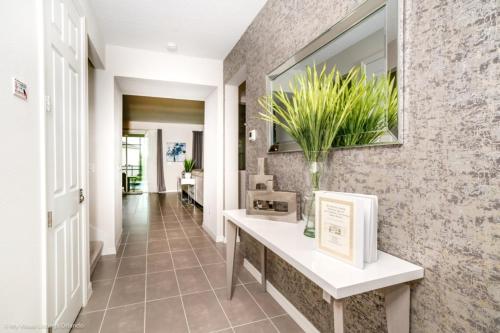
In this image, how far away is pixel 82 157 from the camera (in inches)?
74.2

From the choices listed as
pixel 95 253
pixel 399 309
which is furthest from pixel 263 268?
pixel 95 253

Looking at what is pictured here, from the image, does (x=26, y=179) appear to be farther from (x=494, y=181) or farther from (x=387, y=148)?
(x=494, y=181)

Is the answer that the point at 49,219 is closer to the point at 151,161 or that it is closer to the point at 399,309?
the point at 399,309

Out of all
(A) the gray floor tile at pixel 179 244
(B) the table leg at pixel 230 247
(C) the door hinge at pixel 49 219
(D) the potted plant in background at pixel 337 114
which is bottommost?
(A) the gray floor tile at pixel 179 244

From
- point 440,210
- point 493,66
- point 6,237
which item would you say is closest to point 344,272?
point 440,210

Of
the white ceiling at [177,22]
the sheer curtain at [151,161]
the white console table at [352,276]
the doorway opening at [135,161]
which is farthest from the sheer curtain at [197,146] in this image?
the white console table at [352,276]

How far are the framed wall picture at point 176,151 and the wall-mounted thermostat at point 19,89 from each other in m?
8.20

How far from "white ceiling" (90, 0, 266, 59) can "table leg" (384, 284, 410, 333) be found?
2.37 meters

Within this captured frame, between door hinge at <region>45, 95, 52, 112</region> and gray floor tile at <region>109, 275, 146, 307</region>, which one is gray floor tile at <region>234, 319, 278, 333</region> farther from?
door hinge at <region>45, 95, 52, 112</region>

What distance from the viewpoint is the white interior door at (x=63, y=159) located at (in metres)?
1.34

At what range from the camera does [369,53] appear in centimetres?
116

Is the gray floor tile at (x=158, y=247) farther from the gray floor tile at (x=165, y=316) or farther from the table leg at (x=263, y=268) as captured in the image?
the table leg at (x=263, y=268)

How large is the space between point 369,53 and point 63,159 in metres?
1.87

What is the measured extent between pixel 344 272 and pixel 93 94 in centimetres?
330
